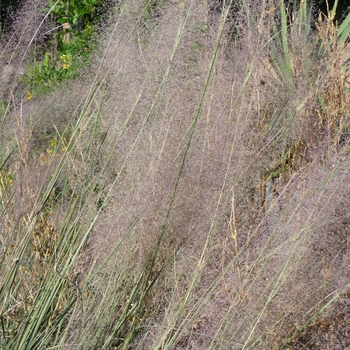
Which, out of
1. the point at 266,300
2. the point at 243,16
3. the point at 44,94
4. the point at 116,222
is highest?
the point at 243,16

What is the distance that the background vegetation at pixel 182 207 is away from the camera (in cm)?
163

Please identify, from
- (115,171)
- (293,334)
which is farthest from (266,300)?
(115,171)

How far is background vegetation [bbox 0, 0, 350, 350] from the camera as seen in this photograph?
64.2 inches

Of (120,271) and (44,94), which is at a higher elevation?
(44,94)

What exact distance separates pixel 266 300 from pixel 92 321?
17.4 inches

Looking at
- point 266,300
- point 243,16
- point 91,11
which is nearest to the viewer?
point 266,300

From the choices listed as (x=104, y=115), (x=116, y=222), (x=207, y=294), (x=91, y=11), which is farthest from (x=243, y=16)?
(x=91, y=11)

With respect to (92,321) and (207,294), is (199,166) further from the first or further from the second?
(92,321)

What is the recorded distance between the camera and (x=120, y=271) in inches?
71.9

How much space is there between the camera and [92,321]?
1.74 meters

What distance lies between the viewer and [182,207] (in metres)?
1.76

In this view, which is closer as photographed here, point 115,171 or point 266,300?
point 266,300

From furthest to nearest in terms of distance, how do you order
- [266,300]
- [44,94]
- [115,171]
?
[44,94] < [115,171] < [266,300]

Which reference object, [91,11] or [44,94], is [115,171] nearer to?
[44,94]
